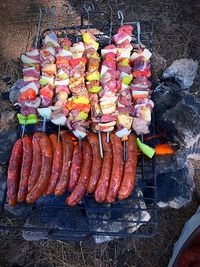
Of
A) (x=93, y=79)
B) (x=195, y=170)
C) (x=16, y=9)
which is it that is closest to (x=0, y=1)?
(x=16, y=9)

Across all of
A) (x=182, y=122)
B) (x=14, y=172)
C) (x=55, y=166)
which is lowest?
(x=14, y=172)

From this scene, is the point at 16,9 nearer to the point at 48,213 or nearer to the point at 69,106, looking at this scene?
the point at 69,106

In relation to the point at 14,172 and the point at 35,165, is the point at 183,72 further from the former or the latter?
the point at 14,172

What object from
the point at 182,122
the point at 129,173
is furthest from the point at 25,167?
the point at 182,122

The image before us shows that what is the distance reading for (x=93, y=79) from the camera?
3.69 m

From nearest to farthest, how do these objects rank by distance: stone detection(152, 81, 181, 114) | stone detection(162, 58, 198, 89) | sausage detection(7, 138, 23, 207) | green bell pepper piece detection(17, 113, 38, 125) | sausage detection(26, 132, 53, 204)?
sausage detection(26, 132, 53, 204), sausage detection(7, 138, 23, 207), green bell pepper piece detection(17, 113, 38, 125), stone detection(152, 81, 181, 114), stone detection(162, 58, 198, 89)

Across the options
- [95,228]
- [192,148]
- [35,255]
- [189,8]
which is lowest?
[35,255]

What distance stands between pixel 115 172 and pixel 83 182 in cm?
30

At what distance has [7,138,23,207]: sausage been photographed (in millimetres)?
3191

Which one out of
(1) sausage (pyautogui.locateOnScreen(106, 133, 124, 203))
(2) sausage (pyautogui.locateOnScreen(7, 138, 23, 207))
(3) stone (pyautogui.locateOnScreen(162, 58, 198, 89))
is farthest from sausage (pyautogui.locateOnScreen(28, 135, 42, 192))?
(3) stone (pyautogui.locateOnScreen(162, 58, 198, 89))

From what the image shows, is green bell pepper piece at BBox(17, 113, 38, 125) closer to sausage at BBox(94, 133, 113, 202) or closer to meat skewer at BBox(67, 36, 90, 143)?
meat skewer at BBox(67, 36, 90, 143)

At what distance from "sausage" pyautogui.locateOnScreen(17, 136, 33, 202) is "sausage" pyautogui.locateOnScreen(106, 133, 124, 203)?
0.76m

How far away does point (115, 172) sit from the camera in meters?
3.16

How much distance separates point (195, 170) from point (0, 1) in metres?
3.79
